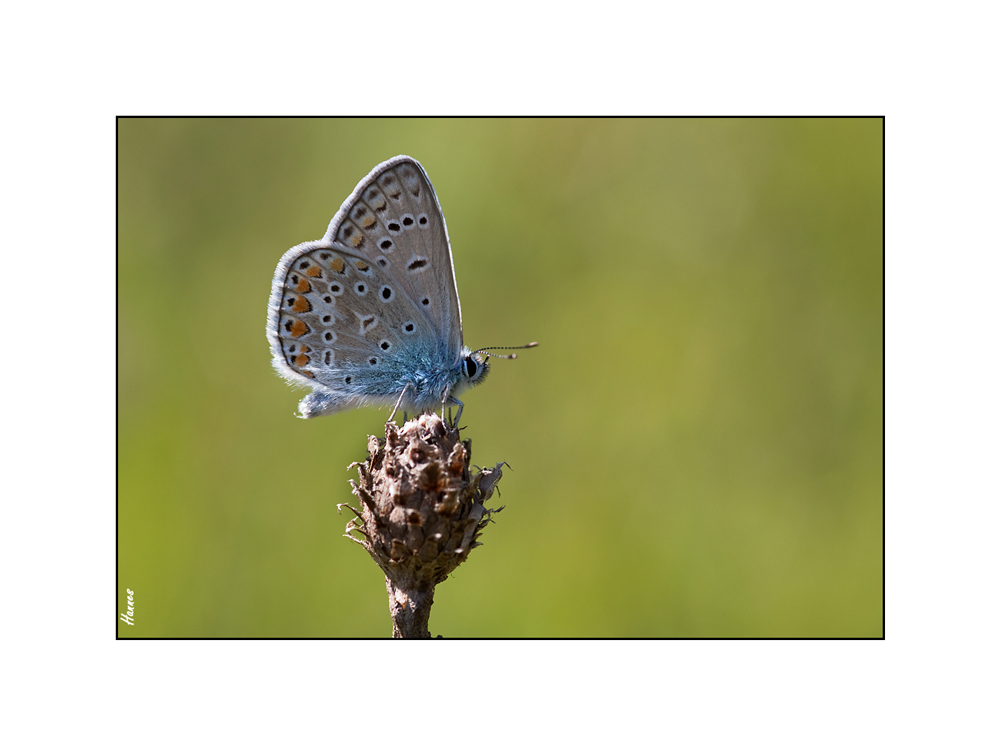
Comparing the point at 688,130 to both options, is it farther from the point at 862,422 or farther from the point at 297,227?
the point at 297,227

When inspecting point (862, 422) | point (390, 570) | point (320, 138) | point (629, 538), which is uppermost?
point (320, 138)

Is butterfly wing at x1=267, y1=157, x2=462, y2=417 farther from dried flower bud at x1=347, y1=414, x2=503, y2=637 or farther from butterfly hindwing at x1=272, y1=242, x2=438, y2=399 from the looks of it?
dried flower bud at x1=347, y1=414, x2=503, y2=637

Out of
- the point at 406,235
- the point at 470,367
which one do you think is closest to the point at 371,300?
the point at 406,235

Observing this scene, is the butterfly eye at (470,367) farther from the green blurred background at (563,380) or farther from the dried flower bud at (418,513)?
the green blurred background at (563,380)

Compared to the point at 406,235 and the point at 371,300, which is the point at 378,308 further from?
the point at 406,235

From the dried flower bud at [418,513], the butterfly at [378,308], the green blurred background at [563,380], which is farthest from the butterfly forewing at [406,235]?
the green blurred background at [563,380]

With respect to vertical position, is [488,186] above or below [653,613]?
above

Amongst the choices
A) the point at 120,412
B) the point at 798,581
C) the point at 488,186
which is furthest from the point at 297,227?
the point at 798,581

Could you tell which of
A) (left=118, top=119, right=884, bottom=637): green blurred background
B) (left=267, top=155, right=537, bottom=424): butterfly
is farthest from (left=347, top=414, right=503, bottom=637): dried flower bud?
(left=118, top=119, right=884, bottom=637): green blurred background
